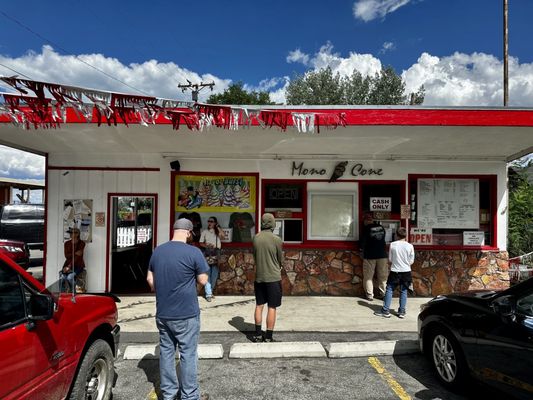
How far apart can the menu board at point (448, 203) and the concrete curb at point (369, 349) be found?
3702 millimetres

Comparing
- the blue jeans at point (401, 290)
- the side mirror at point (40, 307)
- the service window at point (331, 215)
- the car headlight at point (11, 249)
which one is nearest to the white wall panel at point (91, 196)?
the car headlight at point (11, 249)

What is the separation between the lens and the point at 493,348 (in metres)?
3.16

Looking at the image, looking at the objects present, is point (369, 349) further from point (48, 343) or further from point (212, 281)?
point (48, 343)

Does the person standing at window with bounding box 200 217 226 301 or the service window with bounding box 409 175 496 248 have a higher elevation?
the service window with bounding box 409 175 496 248

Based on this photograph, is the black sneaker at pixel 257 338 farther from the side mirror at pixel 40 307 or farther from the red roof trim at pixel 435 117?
the red roof trim at pixel 435 117

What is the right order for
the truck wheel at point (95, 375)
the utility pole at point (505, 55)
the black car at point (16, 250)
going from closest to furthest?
1. the truck wheel at point (95, 375)
2. the black car at point (16, 250)
3. the utility pole at point (505, 55)

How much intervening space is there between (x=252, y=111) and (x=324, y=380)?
3.50m

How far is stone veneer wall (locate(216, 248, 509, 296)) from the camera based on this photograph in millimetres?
7594

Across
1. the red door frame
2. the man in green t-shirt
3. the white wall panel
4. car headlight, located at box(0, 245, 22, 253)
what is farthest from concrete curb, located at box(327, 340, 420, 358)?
car headlight, located at box(0, 245, 22, 253)

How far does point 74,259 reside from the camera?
7152 millimetres

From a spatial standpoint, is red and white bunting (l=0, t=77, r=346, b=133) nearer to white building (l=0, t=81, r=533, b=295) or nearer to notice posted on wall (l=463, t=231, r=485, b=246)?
white building (l=0, t=81, r=533, b=295)

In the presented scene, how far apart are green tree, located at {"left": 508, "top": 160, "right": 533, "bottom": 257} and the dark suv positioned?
50.3 feet

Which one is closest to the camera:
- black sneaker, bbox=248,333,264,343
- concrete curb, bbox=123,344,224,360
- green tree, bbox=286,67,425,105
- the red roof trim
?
concrete curb, bbox=123,344,224,360

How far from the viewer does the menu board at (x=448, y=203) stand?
25.7ft
